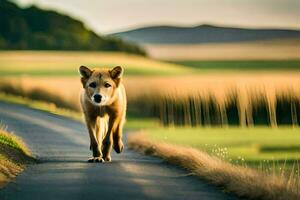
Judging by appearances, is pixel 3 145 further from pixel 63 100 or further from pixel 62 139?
pixel 63 100

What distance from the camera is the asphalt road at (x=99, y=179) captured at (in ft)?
44.9

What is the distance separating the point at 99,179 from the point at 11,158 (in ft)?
12.0

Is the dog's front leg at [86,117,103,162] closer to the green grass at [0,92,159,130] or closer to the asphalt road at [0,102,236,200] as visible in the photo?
the asphalt road at [0,102,236,200]

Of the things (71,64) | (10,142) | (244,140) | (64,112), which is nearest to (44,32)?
(71,64)

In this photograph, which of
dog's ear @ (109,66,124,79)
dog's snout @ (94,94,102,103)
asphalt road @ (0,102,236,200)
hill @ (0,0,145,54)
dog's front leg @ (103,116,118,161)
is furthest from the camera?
hill @ (0,0,145,54)

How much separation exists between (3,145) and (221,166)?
221 inches

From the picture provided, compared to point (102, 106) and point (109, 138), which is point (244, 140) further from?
point (102, 106)

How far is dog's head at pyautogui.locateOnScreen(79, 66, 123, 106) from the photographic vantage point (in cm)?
1836

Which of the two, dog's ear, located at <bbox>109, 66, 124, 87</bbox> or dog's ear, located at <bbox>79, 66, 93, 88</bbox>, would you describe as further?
dog's ear, located at <bbox>109, 66, 124, 87</bbox>

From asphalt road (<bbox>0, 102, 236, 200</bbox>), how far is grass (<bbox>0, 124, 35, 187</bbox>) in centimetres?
20

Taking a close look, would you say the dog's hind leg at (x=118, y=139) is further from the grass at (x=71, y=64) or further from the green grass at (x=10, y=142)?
the grass at (x=71, y=64)

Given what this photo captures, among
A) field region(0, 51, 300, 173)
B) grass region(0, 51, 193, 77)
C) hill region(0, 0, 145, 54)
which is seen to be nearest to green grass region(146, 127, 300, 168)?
field region(0, 51, 300, 173)

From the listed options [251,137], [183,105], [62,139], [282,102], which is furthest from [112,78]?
[183,105]

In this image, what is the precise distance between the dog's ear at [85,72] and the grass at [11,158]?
6.75ft
